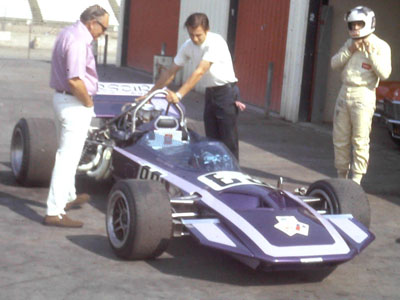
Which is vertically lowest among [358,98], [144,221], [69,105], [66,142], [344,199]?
[144,221]

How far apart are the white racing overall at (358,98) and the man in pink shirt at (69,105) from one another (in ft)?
9.57

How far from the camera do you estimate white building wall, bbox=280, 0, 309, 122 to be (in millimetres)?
15719

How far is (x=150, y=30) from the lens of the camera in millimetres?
25562

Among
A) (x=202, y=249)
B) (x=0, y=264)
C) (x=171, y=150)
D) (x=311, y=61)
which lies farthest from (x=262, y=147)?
(x=0, y=264)

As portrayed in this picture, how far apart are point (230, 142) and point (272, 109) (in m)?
8.24

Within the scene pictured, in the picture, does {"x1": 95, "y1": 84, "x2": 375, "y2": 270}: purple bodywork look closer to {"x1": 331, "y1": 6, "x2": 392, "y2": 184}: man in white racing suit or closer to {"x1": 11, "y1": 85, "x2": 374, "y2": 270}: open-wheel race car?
{"x1": 11, "y1": 85, "x2": 374, "y2": 270}: open-wheel race car

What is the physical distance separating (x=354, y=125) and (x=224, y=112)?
4.51ft

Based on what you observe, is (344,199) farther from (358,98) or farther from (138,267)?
(358,98)

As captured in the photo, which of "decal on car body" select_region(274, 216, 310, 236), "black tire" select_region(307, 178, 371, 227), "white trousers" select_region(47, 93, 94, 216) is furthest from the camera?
"white trousers" select_region(47, 93, 94, 216)

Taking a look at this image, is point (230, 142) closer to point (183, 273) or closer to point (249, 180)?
point (249, 180)

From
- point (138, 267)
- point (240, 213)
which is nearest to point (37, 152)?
point (138, 267)

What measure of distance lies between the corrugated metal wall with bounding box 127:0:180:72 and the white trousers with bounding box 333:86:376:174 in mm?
14158

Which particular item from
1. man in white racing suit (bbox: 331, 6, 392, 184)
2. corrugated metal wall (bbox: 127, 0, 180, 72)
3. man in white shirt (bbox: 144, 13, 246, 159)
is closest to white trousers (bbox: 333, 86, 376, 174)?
man in white racing suit (bbox: 331, 6, 392, 184)

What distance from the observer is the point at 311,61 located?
51.7ft
